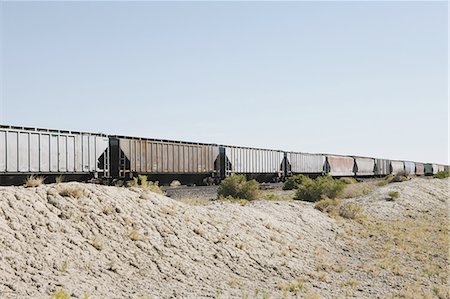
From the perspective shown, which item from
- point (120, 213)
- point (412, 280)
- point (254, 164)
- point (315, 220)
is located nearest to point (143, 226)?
point (120, 213)

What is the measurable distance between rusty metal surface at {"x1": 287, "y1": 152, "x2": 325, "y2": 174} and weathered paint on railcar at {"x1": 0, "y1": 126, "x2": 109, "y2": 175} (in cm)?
3072

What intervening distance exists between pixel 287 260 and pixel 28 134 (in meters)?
14.9

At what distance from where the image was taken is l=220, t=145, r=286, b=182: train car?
45.4 metres

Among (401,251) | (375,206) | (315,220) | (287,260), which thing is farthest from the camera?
(375,206)

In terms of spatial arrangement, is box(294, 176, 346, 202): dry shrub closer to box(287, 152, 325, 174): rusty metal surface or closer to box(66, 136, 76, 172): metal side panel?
box(66, 136, 76, 172): metal side panel

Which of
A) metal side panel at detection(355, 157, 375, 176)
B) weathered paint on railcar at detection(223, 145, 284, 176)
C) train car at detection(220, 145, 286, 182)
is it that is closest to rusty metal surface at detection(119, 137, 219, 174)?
train car at detection(220, 145, 286, 182)

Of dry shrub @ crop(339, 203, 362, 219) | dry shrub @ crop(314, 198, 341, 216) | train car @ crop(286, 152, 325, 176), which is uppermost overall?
train car @ crop(286, 152, 325, 176)

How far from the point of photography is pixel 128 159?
108 ft

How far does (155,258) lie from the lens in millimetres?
12633

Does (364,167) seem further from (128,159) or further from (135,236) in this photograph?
(135,236)

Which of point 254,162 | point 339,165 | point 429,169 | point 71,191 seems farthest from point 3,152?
point 429,169

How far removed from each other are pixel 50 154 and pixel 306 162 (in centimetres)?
3991

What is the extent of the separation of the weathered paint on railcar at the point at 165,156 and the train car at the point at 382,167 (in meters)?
45.6

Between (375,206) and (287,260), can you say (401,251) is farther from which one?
(375,206)
